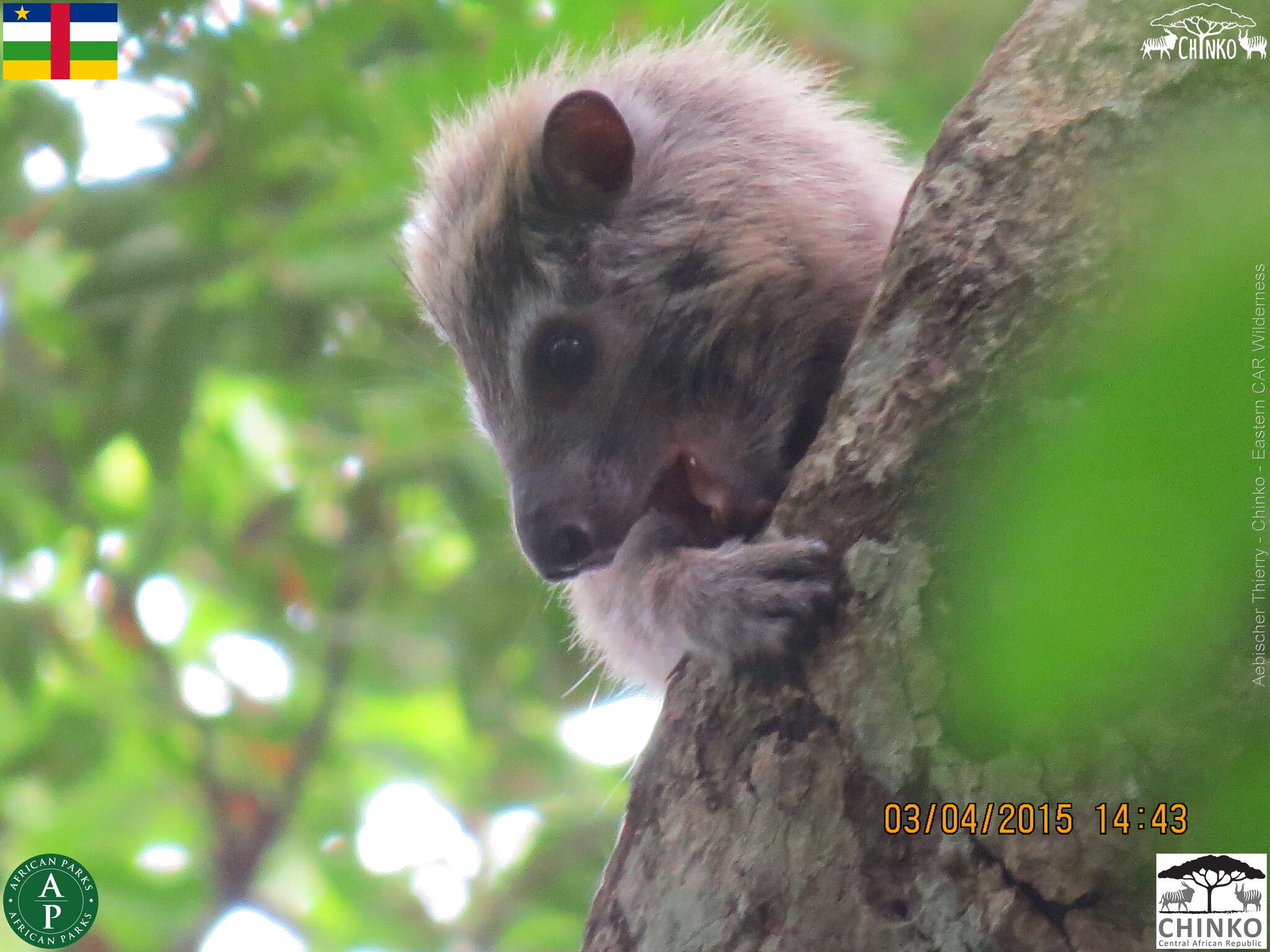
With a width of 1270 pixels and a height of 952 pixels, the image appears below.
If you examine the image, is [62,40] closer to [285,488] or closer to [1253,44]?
[285,488]

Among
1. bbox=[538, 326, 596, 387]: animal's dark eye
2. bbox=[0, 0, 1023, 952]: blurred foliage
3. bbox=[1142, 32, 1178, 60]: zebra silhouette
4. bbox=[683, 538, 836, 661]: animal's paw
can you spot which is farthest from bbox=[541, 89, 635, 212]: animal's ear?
bbox=[1142, 32, 1178, 60]: zebra silhouette

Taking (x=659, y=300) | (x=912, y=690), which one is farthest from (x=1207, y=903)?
(x=659, y=300)

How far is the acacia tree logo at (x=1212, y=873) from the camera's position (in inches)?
54.3

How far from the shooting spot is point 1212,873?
141cm

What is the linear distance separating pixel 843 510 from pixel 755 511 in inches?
25.2

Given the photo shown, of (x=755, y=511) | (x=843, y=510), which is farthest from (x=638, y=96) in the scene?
(x=843, y=510)

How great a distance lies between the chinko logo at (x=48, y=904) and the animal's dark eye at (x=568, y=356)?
189 cm

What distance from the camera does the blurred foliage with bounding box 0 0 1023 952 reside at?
12.5 feet

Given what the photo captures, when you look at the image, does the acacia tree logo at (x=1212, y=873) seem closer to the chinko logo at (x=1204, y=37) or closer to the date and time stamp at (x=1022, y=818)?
the date and time stamp at (x=1022, y=818)

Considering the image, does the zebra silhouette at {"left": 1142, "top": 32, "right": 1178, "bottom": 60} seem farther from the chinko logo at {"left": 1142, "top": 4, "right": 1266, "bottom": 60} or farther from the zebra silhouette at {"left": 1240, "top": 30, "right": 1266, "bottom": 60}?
the zebra silhouette at {"left": 1240, "top": 30, "right": 1266, "bottom": 60}

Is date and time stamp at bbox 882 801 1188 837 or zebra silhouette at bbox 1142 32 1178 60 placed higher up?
zebra silhouette at bbox 1142 32 1178 60

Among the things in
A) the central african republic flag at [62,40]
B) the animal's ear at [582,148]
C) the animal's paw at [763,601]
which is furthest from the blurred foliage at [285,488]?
the animal's paw at [763,601]

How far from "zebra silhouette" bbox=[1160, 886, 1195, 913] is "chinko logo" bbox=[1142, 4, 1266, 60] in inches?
45.0

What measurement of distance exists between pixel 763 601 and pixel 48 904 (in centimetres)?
236
